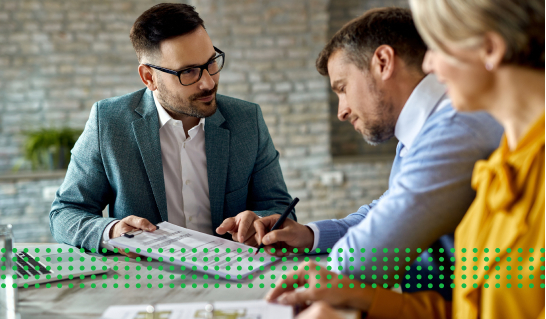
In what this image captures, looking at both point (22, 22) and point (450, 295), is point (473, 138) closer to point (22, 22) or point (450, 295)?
point (450, 295)

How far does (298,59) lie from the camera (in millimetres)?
3846

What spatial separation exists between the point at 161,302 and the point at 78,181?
862 mm

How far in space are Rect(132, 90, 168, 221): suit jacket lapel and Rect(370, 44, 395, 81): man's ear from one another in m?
0.85

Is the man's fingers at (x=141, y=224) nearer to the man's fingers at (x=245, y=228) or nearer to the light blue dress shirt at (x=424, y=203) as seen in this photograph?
the man's fingers at (x=245, y=228)

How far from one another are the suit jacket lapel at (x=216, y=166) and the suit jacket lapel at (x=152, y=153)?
173 mm

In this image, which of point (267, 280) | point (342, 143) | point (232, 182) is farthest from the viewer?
point (342, 143)

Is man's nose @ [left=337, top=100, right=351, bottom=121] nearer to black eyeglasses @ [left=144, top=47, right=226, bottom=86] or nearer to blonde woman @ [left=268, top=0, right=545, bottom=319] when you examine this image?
blonde woman @ [left=268, top=0, right=545, bottom=319]

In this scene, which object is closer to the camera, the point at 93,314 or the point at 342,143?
the point at 93,314

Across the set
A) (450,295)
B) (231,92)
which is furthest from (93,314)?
(231,92)

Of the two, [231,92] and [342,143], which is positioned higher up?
[231,92]

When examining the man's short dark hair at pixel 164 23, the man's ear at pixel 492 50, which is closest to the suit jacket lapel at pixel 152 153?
the man's short dark hair at pixel 164 23

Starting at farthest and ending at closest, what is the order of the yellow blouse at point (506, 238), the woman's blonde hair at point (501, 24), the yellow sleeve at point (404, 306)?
the yellow sleeve at point (404, 306) < the yellow blouse at point (506, 238) < the woman's blonde hair at point (501, 24)

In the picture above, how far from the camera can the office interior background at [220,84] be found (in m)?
3.73

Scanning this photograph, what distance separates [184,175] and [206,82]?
0.36 meters
